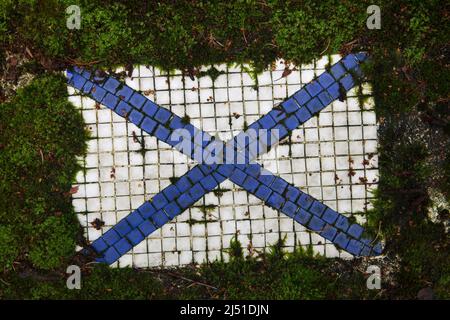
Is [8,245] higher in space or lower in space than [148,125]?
lower

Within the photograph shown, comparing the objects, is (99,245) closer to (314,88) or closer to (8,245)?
(8,245)

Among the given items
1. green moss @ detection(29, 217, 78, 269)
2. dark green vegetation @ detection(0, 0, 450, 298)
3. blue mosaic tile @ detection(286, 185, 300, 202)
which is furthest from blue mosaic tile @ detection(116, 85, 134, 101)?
blue mosaic tile @ detection(286, 185, 300, 202)

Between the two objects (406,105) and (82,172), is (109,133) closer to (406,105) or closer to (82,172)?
(82,172)

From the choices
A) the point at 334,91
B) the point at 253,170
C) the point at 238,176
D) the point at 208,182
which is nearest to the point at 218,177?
the point at 208,182

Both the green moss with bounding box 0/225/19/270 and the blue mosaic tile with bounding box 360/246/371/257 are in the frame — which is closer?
the green moss with bounding box 0/225/19/270

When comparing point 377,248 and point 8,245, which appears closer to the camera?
point 8,245

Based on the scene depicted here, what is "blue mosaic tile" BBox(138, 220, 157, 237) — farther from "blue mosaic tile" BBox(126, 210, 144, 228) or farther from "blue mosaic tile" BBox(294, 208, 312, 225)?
"blue mosaic tile" BBox(294, 208, 312, 225)

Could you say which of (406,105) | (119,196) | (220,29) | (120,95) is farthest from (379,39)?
(119,196)
